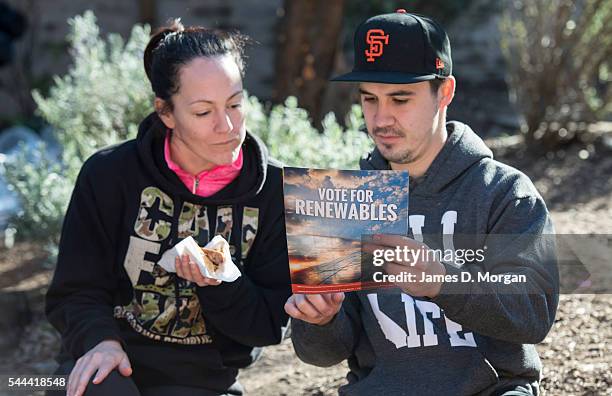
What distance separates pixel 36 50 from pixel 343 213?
7.44 meters

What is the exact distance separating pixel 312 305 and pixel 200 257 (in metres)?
0.36

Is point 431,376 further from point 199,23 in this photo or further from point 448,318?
point 199,23

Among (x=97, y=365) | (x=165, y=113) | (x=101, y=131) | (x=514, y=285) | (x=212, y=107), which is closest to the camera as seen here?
(x=514, y=285)

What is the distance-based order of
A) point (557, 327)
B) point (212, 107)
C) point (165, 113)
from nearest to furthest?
point (212, 107)
point (165, 113)
point (557, 327)

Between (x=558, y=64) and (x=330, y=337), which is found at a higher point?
(x=558, y=64)

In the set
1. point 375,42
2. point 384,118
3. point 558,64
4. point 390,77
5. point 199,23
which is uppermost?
point 199,23

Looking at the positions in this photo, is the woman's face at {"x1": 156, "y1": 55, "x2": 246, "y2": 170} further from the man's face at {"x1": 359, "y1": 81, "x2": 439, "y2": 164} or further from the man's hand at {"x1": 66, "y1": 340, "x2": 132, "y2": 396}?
the man's hand at {"x1": 66, "y1": 340, "x2": 132, "y2": 396}

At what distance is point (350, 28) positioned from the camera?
8.92 m

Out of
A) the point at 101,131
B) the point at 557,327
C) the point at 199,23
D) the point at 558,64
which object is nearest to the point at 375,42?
the point at 557,327

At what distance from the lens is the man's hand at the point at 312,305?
7.65 feet

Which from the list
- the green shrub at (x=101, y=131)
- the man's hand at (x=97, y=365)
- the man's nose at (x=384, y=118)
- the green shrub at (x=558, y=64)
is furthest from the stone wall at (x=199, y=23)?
the man's hand at (x=97, y=365)

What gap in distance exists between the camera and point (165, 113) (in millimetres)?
2988

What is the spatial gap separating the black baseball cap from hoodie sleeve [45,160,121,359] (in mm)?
926

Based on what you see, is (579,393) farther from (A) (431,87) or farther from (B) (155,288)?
(B) (155,288)
